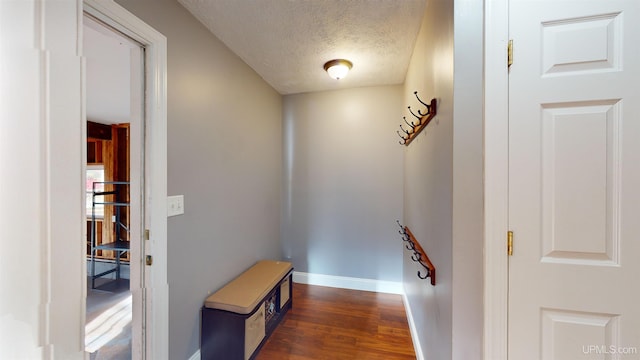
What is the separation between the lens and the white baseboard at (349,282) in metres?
2.69

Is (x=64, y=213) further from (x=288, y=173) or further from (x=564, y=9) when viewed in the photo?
(x=288, y=173)

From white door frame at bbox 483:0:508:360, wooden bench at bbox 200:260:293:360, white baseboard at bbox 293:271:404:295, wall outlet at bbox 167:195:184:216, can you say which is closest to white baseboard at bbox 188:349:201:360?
wooden bench at bbox 200:260:293:360

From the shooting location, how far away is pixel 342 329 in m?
2.06

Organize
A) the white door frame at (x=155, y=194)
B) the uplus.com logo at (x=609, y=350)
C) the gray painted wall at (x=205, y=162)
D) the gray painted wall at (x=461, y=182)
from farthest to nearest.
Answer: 1. the gray painted wall at (x=205, y=162)
2. the white door frame at (x=155, y=194)
3. the gray painted wall at (x=461, y=182)
4. the uplus.com logo at (x=609, y=350)

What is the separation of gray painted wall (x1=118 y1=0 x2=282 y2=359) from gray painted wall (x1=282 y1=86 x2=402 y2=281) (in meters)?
0.59

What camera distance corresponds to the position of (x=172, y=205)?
1.44m

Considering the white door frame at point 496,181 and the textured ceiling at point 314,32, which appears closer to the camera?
the white door frame at point 496,181

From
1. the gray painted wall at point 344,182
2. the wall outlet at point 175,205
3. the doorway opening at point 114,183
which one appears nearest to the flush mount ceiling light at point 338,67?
the gray painted wall at point 344,182

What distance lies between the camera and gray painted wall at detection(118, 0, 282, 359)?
145cm

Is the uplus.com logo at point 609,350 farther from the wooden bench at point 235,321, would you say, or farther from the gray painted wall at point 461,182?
the wooden bench at point 235,321

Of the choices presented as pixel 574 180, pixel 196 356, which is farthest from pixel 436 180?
pixel 196 356

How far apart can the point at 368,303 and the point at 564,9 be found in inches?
99.7

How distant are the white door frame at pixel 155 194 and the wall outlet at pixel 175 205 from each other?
43mm

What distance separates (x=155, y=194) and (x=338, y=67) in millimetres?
1759
